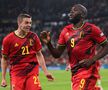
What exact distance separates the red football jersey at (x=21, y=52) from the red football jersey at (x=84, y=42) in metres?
1.45

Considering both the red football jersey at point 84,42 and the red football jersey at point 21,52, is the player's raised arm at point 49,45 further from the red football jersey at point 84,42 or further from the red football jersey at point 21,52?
the red football jersey at point 21,52

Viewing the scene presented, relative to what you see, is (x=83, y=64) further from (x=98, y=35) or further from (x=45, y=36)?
(x=45, y=36)

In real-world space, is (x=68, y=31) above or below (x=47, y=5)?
below

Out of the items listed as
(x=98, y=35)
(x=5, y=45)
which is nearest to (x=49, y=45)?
(x=98, y=35)

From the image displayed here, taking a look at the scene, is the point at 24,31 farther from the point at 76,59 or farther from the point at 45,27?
the point at 45,27

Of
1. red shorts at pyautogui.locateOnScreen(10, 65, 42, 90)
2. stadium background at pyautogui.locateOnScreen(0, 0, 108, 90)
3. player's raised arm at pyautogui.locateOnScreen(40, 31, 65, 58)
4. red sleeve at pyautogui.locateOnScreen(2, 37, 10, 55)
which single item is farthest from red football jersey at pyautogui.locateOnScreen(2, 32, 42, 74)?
stadium background at pyautogui.locateOnScreen(0, 0, 108, 90)

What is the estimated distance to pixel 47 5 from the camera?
145ft

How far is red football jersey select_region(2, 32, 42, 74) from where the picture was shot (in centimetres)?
910

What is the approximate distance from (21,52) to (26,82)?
64 centimetres

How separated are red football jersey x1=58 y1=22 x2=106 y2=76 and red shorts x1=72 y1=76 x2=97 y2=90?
0.40 feet

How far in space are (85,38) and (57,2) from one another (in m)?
36.1

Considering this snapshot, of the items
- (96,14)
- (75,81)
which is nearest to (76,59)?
(75,81)

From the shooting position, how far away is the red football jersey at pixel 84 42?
772 centimetres

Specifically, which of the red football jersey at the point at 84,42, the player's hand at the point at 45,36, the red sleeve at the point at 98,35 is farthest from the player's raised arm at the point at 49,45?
the red sleeve at the point at 98,35
